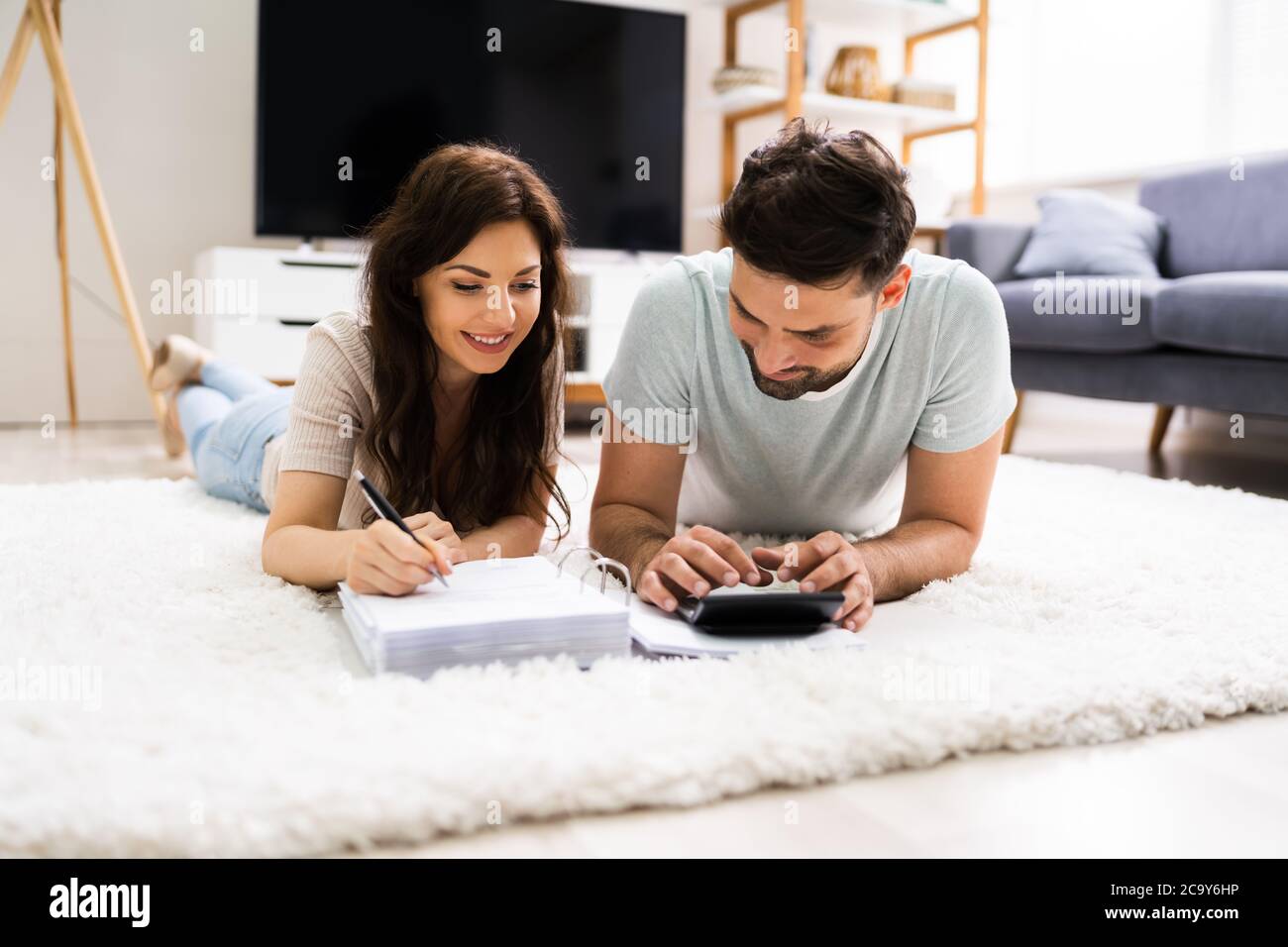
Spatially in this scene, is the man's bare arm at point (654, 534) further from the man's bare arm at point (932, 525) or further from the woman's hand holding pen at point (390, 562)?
the woman's hand holding pen at point (390, 562)

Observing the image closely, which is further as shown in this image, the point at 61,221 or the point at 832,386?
the point at 61,221

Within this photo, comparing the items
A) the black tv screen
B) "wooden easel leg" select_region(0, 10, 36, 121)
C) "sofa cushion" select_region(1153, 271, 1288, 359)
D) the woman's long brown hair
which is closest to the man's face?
the woman's long brown hair

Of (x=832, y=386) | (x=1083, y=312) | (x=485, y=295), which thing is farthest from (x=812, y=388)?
(x=1083, y=312)

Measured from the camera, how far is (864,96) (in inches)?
162

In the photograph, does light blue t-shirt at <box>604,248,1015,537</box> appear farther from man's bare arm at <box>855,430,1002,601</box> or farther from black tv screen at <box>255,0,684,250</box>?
black tv screen at <box>255,0,684,250</box>

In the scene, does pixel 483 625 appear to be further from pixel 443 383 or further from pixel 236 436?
pixel 236 436

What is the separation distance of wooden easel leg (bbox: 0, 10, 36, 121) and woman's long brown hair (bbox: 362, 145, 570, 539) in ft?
5.44

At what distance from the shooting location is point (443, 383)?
1370mm

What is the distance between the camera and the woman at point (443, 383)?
3.98 ft

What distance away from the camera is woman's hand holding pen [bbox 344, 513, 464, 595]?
96cm

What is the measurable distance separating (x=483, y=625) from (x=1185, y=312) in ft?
7.05

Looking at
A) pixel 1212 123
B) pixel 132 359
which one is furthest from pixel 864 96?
pixel 132 359

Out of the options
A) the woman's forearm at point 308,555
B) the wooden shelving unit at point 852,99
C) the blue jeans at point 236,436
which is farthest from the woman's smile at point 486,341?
the wooden shelving unit at point 852,99
